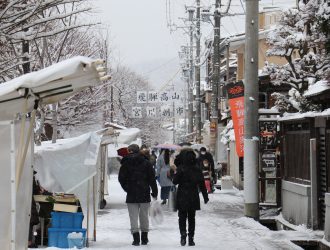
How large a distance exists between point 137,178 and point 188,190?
3.08ft

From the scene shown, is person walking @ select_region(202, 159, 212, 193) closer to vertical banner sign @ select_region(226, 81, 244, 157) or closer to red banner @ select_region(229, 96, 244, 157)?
red banner @ select_region(229, 96, 244, 157)

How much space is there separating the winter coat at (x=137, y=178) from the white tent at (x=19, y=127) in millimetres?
4708

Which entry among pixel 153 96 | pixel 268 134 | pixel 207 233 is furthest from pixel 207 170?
pixel 153 96

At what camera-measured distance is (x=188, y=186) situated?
12.4 m

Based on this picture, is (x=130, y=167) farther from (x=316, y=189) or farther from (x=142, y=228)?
(x=316, y=189)

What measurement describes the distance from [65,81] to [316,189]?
29.7ft

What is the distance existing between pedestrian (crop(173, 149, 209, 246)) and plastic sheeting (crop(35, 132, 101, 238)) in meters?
1.55

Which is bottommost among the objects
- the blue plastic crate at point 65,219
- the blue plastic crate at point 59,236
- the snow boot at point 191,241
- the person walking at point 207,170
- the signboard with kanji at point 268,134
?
the snow boot at point 191,241

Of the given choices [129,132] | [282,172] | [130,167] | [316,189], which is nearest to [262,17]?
[129,132]

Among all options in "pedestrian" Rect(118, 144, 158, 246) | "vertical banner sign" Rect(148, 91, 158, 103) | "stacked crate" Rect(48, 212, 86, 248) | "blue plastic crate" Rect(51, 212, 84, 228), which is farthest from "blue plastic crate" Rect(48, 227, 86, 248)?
"vertical banner sign" Rect(148, 91, 158, 103)

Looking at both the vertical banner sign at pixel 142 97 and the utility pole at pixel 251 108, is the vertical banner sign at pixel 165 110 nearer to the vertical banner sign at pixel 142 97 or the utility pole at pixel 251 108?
the vertical banner sign at pixel 142 97

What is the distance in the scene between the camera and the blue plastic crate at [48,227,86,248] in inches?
465

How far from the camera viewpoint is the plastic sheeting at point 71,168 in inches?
476

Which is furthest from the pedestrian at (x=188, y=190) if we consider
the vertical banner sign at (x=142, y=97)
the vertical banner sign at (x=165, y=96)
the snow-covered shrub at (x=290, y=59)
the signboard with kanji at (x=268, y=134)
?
the vertical banner sign at (x=142, y=97)
